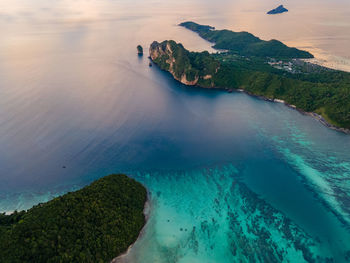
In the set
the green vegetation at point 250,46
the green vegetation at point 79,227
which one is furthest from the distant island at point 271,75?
the green vegetation at point 79,227

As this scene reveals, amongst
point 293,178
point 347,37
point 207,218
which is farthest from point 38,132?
point 347,37

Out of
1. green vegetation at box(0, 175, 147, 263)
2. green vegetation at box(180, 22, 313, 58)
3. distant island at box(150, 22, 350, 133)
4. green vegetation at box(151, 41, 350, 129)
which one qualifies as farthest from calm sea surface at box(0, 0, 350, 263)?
green vegetation at box(180, 22, 313, 58)

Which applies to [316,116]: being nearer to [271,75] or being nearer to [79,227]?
[271,75]

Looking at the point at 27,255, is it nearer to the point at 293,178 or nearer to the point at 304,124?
the point at 293,178

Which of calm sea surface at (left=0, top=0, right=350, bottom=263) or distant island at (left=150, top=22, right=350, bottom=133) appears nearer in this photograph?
calm sea surface at (left=0, top=0, right=350, bottom=263)

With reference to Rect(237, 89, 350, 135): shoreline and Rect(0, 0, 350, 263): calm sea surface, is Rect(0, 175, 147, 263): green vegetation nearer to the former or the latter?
Rect(0, 0, 350, 263): calm sea surface

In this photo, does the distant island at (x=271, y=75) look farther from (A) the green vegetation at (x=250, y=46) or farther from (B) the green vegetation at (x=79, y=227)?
(B) the green vegetation at (x=79, y=227)
